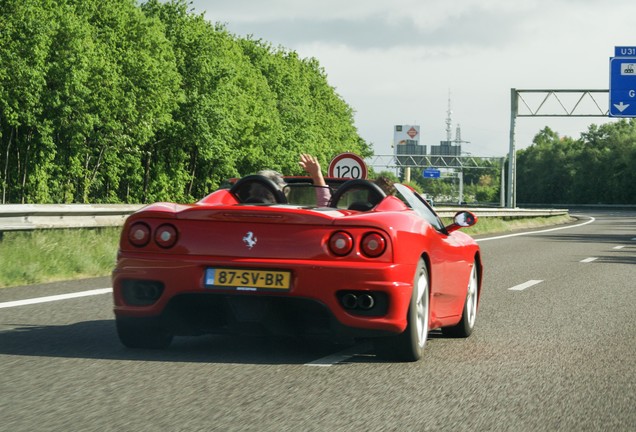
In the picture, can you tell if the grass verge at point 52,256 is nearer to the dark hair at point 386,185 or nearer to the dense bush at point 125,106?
the dark hair at point 386,185

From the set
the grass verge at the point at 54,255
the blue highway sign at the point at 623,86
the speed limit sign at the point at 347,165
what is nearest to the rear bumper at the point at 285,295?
the grass verge at the point at 54,255

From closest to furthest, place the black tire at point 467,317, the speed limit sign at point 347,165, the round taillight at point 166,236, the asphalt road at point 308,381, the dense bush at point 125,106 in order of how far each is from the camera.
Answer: the asphalt road at point 308,381
the round taillight at point 166,236
the black tire at point 467,317
the speed limit sign at point 347,165
the dense bush at point 125,106

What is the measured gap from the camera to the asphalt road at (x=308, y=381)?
15.9 ft

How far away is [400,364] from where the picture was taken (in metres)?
6.61

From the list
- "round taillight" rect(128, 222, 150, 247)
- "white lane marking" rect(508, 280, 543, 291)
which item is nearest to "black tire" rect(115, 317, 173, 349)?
"round taillight" rect(128, 222, 150, 247)

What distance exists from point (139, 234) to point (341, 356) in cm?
144

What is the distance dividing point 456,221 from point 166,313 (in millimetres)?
2307

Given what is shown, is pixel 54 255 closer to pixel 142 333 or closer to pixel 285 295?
pixel 142 333

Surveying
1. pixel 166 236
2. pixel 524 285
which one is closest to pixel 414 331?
pixel 166 236

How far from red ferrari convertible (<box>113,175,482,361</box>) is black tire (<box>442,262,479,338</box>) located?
141 centimetres

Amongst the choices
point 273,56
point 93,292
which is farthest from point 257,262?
point 273,56

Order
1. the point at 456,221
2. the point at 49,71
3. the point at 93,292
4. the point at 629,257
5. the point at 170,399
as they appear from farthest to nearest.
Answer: the point at 49,71 < the point at 629,257 < the point at 93,292 < the point at 456,221 < the point at 170,399

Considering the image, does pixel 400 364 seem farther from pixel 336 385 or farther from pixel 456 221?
pixel 456 221

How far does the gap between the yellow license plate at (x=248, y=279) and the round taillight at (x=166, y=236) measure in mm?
323
